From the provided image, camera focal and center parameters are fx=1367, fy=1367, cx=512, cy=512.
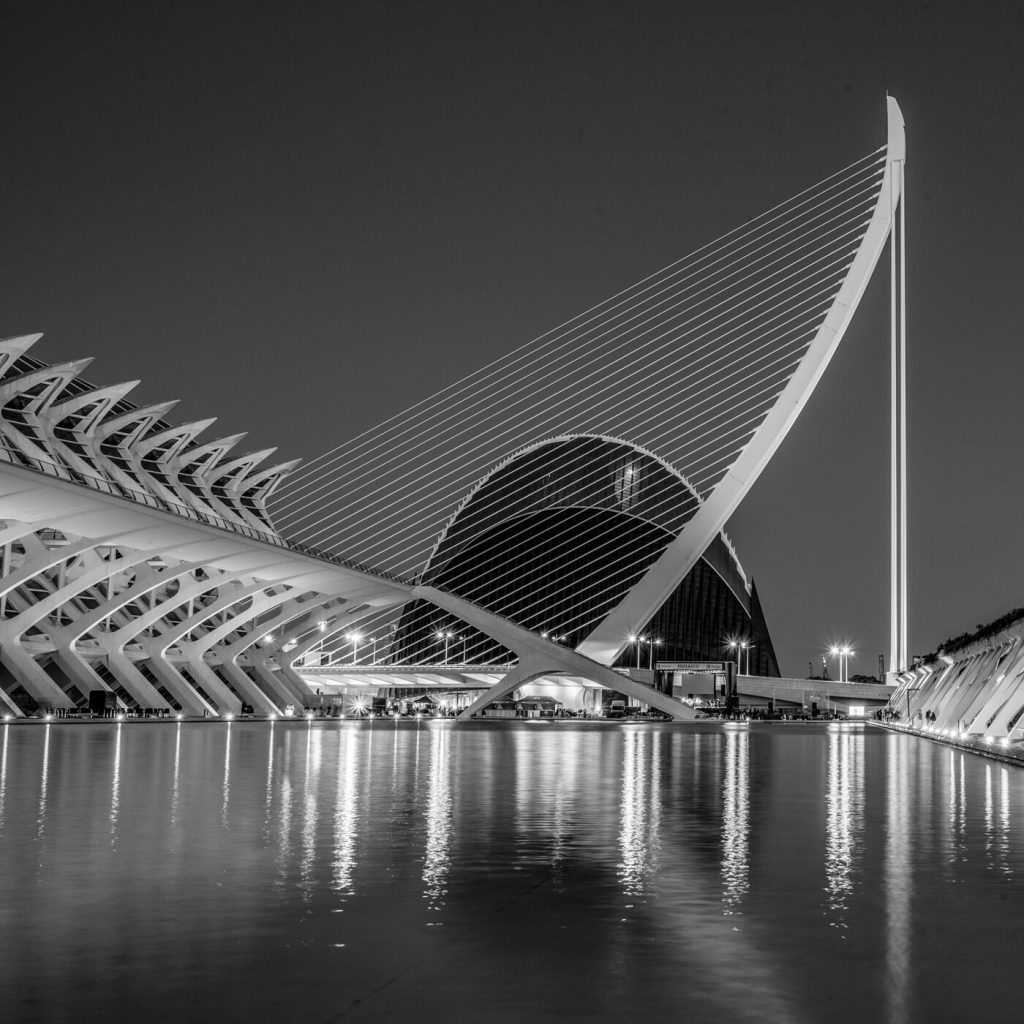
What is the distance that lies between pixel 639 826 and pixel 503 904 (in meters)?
3.65

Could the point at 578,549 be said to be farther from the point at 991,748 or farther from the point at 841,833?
the point at 841,833

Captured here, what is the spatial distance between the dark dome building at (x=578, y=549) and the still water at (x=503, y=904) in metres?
78.5

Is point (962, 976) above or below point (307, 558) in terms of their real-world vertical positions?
below

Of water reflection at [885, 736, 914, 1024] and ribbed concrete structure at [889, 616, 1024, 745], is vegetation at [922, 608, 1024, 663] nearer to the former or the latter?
ribbed concrete structure at [889, 616, 1024, 745]

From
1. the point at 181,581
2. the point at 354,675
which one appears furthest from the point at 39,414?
the point at 354,675

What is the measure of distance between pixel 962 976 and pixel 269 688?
59.5 metres

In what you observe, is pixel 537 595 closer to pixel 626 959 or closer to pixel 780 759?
pixel 780 759

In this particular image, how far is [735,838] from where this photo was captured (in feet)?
29.5

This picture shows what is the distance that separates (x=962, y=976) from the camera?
477 centimetres

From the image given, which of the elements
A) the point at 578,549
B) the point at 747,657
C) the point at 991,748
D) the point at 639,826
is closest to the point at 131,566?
the point at 991,748

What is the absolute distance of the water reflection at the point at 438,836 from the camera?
6539mm

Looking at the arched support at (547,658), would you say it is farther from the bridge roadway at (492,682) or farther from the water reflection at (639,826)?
the water reflection at (639,826)

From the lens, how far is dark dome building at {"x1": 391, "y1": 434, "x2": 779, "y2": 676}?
9300cm

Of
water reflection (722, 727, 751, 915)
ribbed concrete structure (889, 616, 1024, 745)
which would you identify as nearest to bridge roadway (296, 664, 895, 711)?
ribbed concrete structure (889, 616, 1024, 745)
